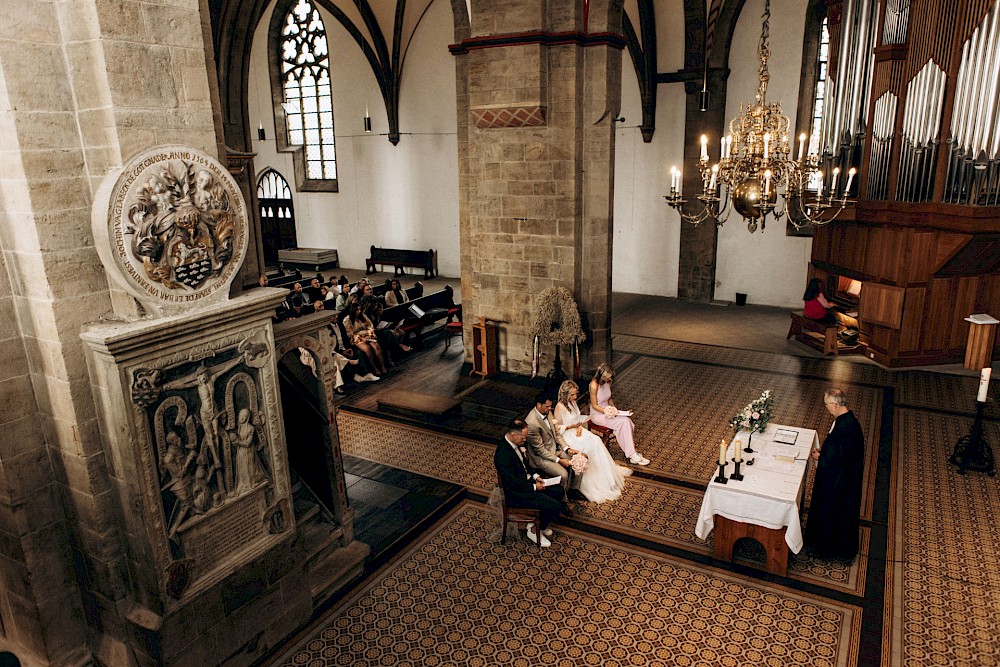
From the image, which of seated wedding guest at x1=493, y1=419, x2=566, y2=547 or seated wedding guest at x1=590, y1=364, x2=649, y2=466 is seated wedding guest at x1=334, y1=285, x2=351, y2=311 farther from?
seated wedding guest at x1=493, y1=419, x2=566, y2=547

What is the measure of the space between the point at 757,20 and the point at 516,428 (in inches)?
525

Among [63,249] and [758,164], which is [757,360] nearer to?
[758,164]

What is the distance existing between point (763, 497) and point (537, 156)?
21.5 feet

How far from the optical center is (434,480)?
26.5 ft

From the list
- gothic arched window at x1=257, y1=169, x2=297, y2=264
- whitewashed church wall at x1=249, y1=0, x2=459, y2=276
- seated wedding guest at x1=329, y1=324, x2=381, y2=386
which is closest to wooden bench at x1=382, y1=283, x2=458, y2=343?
seated wedding guest at x1=329, y1=324, x2=381, y2=386

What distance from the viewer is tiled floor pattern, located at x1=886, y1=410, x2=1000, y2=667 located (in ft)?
17.3

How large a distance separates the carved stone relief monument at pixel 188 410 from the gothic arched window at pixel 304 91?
60.6 ft

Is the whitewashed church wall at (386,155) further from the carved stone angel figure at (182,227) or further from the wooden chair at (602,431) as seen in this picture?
the carved stone angel figure at (182,227)

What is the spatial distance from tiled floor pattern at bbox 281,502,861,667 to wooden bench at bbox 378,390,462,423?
329 centimetres

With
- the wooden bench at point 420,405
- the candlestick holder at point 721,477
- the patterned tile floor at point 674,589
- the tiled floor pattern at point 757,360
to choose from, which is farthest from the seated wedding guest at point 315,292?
the candlestick holder at point 721,477

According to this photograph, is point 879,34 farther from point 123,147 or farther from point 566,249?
point 123,147

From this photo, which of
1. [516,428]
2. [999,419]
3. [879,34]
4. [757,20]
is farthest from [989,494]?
[757,20]

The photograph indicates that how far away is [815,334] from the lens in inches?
515

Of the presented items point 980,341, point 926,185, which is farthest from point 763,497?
point 980,341
